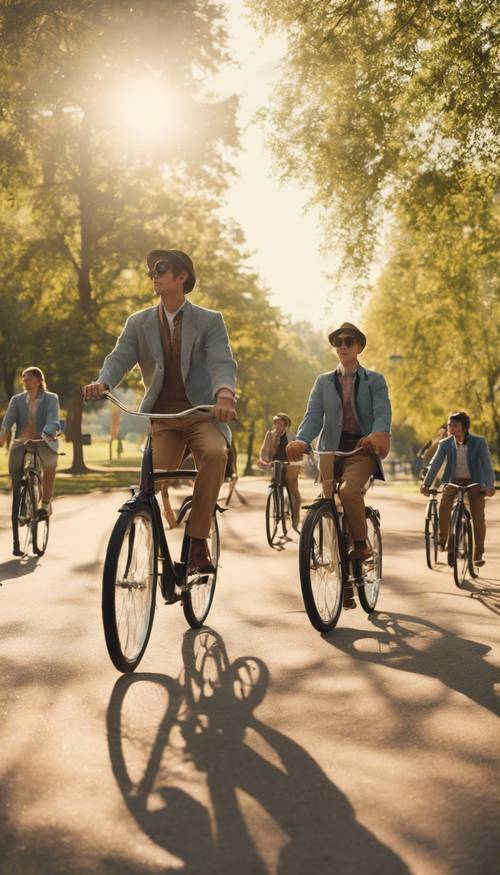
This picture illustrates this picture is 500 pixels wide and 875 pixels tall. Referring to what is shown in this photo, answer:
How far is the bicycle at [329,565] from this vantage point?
6941mm

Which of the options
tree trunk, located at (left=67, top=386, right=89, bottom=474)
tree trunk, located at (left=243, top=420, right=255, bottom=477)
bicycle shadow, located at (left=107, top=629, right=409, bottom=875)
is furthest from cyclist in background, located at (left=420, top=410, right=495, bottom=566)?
tree trunk, located at (left=243, top=420, right=255, bottom=477)

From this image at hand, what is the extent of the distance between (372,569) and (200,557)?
74.5 inches

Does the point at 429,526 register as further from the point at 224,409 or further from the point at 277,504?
the point at 224,409

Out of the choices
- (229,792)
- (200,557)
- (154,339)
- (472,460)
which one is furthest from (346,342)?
(229,792)

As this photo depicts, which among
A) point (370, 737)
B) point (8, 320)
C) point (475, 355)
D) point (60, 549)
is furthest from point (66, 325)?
point (370, 737)

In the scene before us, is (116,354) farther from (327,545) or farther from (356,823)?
(356,823)

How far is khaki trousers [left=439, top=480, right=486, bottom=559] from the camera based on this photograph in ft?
35.8

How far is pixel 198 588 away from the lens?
732 centimetres

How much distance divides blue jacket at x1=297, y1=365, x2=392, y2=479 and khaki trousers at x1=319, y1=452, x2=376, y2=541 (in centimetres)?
13

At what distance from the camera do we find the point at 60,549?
13016mm

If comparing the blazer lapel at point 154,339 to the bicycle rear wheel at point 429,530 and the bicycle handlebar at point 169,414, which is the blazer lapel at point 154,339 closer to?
the bicycle handlebar at point 169,414

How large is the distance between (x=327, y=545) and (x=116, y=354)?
1.93m

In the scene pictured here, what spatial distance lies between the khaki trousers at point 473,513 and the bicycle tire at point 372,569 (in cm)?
273

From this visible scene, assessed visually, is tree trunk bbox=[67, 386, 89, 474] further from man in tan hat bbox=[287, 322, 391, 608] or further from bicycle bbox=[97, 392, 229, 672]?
bicycle bbox=[97, 392, 229, 672]
